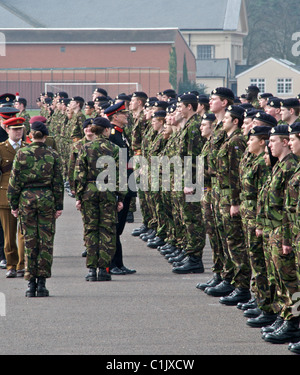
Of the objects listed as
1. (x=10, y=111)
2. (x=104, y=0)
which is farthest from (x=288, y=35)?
(x=10, y=111)

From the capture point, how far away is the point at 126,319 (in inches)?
359

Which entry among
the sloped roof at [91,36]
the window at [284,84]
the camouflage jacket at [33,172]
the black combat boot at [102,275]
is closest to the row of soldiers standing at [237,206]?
the black combat boot at [102,275]

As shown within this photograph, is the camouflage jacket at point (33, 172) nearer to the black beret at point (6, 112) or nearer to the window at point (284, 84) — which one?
the black beret at point (6, 112)

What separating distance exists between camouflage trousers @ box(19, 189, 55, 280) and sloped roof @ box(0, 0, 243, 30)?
7334cm

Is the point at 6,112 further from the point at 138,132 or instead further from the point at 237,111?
the point at 237,111

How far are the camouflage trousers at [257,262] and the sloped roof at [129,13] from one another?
75.2 meters

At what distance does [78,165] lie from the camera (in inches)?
450

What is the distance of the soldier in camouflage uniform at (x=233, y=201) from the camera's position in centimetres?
974

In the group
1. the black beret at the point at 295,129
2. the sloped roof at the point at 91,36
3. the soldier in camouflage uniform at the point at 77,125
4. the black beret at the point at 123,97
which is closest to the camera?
the black beret at the point at 295,129

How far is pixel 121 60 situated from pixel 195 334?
6485 cm

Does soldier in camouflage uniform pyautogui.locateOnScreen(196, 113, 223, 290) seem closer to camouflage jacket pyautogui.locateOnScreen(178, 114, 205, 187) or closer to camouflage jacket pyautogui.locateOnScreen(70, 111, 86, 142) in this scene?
camouflage jacket pyautogui.locateOnScreen(178, 114, 205, 187)

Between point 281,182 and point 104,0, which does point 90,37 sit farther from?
point 281,182

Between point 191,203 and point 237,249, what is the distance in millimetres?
2436

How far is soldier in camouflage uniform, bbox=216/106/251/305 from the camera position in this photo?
384 inches
